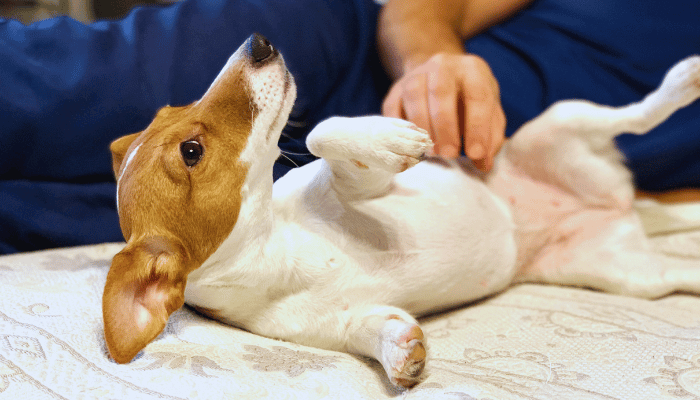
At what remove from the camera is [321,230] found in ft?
3.29

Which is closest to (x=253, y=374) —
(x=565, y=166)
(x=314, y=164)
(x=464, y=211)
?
(x=314, y=164)

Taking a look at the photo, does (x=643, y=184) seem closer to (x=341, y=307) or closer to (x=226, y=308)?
(x=341, y=307)

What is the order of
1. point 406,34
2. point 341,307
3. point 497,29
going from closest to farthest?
point 341,307 < point 406,34 < point 497,29

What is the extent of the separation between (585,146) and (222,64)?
96 centimetres

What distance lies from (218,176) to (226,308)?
24 centimetres

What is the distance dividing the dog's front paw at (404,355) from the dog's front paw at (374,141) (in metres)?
0.27

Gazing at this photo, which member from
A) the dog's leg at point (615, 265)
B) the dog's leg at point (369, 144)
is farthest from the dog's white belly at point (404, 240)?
the dog's leg at point (615, 265)

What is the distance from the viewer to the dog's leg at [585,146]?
51.6 inches

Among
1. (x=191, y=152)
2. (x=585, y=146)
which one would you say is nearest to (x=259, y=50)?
(x=191, y=152)

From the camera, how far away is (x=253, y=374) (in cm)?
74

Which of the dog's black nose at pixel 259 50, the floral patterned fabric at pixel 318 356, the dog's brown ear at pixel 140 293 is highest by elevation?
the dog's black nose at pixel 259 50

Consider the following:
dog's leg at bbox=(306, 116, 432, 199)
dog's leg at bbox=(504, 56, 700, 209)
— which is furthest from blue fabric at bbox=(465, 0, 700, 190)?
dog's leg at bbox=(306, 116, 432, 199)

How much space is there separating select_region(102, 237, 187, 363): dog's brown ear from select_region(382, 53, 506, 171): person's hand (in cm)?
59

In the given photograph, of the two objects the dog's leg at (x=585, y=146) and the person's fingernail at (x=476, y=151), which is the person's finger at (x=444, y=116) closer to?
the person's fingernail at (x=476, y=151)
